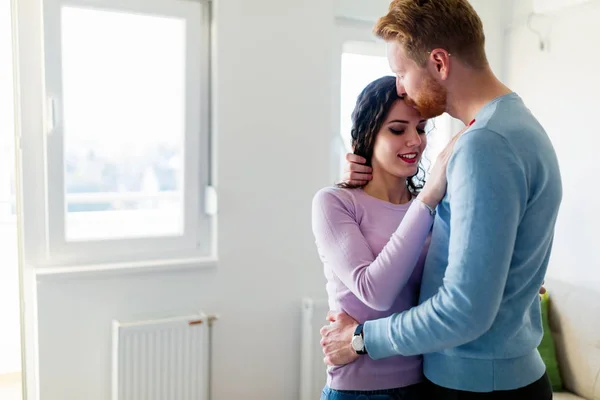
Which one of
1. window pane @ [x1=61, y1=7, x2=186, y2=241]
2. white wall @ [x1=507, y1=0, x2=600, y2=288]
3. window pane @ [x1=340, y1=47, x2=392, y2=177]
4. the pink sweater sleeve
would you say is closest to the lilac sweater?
the pink sweater sleeve

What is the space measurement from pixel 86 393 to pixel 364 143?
1.68m

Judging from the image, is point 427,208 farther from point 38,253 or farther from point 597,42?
point 597,42

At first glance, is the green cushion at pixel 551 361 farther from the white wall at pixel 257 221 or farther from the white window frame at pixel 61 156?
the white window frame at pixel 61 156

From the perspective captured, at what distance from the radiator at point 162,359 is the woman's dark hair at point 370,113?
1.30m

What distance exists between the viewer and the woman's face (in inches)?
54.1

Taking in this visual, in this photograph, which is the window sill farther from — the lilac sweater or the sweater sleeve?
the sweater sleeve

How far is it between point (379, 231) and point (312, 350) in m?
1.53

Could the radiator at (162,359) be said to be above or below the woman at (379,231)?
below

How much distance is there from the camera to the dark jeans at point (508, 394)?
1103mm

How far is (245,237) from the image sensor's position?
8.70ft

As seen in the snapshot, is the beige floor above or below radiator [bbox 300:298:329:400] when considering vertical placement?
below

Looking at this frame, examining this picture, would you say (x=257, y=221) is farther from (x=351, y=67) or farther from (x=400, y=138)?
(x=400, y=138)

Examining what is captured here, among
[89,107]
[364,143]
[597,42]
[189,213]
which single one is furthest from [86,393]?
[597,42]

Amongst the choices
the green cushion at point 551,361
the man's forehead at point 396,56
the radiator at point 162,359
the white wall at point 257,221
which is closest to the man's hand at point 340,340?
the man's forehead at point 396,56
